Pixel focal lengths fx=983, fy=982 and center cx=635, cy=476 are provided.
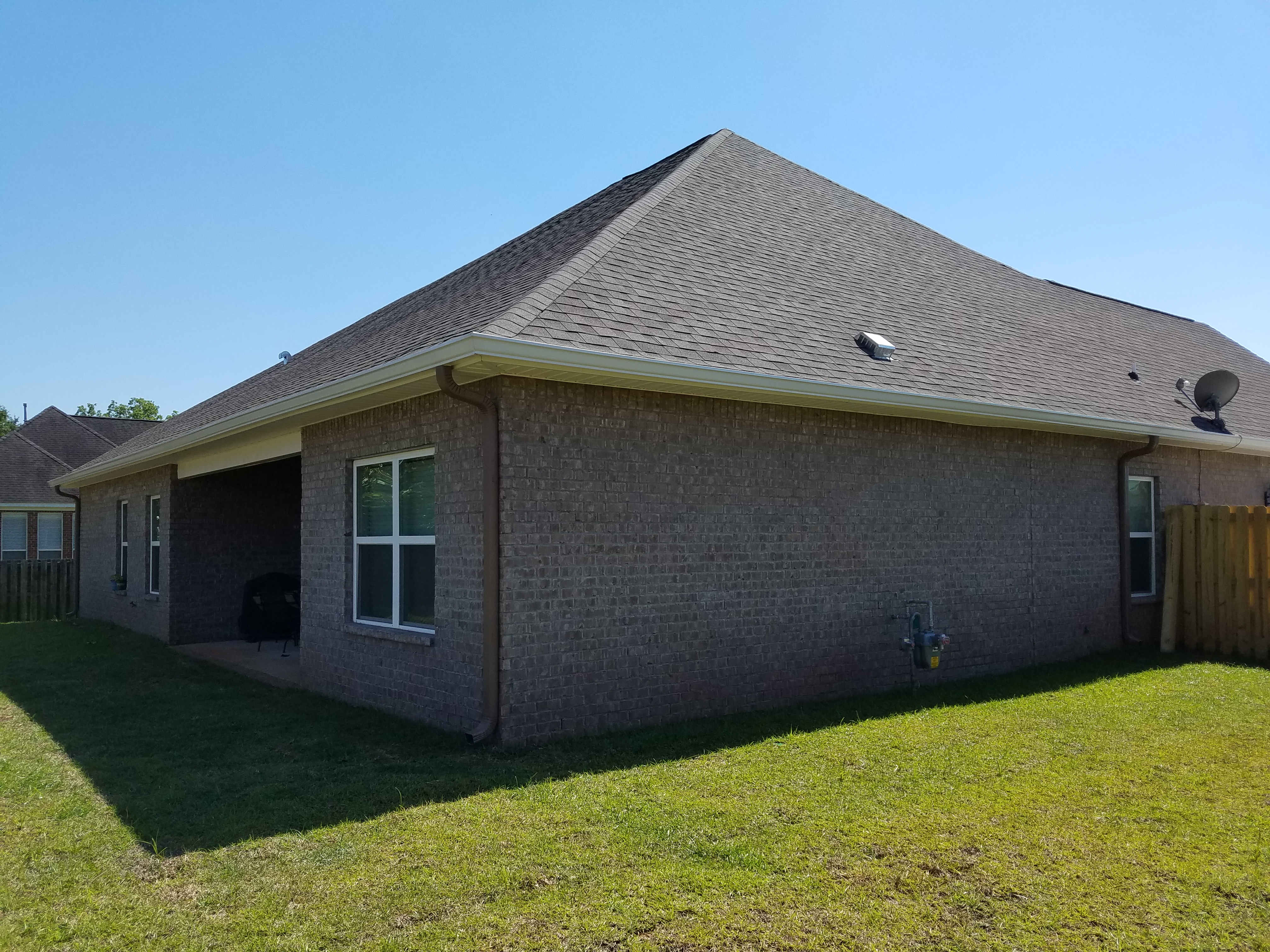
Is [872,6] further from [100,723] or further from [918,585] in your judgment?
[100,723]

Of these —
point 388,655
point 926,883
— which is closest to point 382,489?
point 388,655

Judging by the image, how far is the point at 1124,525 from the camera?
40.3 feet

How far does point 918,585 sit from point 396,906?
6.94 m

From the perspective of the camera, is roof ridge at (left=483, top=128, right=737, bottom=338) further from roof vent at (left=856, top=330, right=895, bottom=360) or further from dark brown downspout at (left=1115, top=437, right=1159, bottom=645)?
dark brown downspout at (left=1115, top=437, right=1159, bottom=645)

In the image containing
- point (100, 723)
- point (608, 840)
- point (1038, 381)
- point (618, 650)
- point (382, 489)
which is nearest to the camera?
point (608, 840)

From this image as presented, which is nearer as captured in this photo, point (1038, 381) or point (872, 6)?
point (872, 6)

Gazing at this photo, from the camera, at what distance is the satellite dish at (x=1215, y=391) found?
1407 centimetres

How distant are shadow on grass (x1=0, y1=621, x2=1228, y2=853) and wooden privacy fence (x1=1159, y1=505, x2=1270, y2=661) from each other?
1.04 m

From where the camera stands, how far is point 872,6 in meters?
10.2

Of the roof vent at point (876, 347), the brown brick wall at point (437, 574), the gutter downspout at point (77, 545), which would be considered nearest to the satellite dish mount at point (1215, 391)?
the roof vent at point (876, 347)

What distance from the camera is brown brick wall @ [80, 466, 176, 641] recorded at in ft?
49.0

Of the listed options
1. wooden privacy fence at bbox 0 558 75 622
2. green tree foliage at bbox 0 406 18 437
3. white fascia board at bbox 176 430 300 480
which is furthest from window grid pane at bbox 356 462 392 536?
green tree foliage at bbox 0 406 18 437

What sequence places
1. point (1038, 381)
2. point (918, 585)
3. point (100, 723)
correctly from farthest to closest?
point (1038, 381) → point (918, 585) → point (100, 723)

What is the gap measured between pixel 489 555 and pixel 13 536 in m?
27.1
